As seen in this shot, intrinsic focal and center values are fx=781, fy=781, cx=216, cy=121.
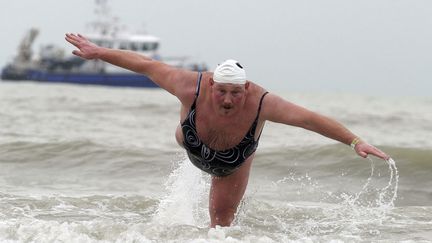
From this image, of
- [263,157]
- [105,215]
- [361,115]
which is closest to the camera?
[105,215]

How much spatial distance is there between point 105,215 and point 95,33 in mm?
60846

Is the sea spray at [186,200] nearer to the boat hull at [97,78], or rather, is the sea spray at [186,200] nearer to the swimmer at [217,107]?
the swimmer at [217,107]

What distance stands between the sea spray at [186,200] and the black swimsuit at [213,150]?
4.86 ft

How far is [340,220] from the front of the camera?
29.0 ft

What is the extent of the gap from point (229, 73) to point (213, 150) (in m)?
0.82

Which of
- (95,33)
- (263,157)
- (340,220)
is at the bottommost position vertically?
(95,33)

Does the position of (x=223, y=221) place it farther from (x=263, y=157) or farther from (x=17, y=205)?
(x=263, y=157)

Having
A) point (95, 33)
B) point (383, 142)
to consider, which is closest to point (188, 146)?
point (383, 142)

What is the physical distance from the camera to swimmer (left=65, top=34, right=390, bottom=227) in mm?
6438

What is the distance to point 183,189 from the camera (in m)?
9.09

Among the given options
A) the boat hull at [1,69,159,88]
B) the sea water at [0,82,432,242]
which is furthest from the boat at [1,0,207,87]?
the sea water at [0,82,432,242]

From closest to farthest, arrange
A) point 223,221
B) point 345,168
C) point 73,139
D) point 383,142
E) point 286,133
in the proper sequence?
point 223,221 < point 345,168 < point 73,139 < point 383,142 < point 286,133

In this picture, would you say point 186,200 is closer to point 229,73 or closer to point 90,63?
point 229,73

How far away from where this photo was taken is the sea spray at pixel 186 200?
8.47m
